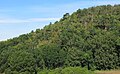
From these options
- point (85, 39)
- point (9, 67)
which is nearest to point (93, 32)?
point (85, 39)

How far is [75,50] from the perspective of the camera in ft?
336

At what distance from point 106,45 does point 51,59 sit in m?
16.3

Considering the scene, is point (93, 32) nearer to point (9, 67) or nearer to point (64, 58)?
point (64, 58)

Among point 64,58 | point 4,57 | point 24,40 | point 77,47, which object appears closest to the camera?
point 64,58

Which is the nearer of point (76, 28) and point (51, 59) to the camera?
point (51, 59)

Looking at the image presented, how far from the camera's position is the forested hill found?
9756 cm

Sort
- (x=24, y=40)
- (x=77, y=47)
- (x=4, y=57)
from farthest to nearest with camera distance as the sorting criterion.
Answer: (x=24, y=40) < (x=4, y=57) < (x=77, y=47)

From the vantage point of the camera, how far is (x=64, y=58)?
3853 inches

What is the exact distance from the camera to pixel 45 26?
14362 cm

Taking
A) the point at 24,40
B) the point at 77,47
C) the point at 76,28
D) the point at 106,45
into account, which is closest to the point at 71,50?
the point at 77,47

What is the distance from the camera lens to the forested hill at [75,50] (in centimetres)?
9756

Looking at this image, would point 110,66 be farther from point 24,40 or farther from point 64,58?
point 24,40

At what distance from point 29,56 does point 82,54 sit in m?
15.0

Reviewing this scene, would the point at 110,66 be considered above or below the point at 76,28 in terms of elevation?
below
